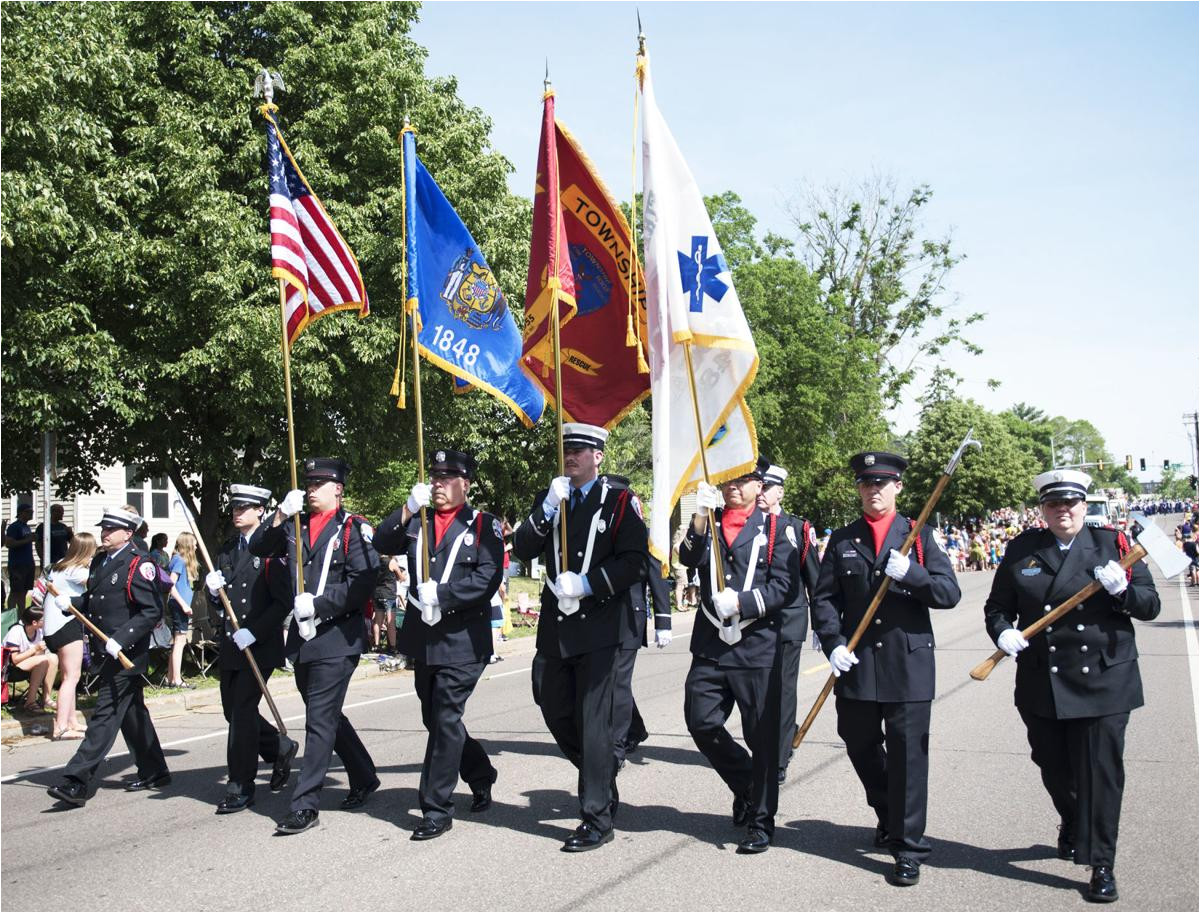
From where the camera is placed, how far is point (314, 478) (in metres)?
7.34

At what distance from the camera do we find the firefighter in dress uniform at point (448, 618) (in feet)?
21.8

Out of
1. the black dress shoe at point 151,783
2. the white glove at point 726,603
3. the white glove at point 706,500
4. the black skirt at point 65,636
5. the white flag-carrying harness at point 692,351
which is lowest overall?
the black dress shoe at point 151,783

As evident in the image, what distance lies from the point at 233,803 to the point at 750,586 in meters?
3.54

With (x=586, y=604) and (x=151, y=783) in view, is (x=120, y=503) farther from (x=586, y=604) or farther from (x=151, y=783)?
(x=586, y=604)

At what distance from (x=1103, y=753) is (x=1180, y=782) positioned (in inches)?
107

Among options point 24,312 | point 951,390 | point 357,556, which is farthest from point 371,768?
point 951,390

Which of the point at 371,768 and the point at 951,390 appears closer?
the point at 371,768

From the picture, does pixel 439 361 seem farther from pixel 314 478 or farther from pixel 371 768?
pixel 371 768

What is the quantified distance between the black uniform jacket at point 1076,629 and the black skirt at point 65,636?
8.54m

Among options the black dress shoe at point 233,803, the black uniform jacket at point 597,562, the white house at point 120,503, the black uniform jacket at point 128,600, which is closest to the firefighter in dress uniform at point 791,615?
the black uniform jacket at point 597,562

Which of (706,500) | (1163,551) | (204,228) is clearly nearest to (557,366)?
(706,500)

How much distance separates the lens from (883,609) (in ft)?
19.8

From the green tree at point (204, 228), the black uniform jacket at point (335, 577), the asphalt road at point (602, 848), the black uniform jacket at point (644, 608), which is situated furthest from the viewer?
the green tree at point (204, 228)

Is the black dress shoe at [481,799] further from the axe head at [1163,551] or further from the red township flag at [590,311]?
the axe head at [1163,551]
